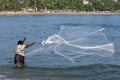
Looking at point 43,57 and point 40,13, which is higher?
point 43,57

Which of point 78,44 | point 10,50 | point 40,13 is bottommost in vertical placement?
point 40,13

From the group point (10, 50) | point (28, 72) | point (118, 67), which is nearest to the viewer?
point (28, 72)

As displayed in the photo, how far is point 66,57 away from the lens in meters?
24.5

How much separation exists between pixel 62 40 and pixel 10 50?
10.9 metres

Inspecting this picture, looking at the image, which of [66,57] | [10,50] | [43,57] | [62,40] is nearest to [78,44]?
[62,40]

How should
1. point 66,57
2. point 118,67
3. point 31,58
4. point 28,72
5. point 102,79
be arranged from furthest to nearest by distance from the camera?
point 31,58 < point 66,57 < point 118,67 < point 28,72 < point 102,79

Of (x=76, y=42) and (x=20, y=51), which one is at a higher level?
(x=76, y=42)

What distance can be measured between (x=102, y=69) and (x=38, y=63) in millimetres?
4438

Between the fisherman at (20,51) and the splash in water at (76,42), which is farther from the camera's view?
the splash in water at (76,42)

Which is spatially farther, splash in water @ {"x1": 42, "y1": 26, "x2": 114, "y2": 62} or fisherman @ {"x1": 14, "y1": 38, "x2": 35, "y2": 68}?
splash in water @ {"x1": 42, "y1": 26, "x2": 114, "y2": 62}

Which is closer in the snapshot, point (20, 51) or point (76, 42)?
point (20, 51)

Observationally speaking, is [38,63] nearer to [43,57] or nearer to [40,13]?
[43,57]

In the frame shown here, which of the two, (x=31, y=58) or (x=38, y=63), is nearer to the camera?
(x=38, y=63)

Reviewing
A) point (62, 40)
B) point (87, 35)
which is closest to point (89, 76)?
point (62, 40)
